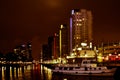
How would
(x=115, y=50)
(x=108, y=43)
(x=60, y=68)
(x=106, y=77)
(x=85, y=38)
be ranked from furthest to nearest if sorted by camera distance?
(x=85, y=38) → (x=108, y=43) → (x=115, y=50) → (x=60, y=68) → (x=106, y=77)

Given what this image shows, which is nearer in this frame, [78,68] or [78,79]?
[78,79]

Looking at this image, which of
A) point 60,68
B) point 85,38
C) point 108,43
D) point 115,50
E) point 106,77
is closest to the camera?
point 106,77

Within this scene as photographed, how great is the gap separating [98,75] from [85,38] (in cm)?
12770

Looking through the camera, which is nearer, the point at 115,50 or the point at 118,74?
the point at 118,74

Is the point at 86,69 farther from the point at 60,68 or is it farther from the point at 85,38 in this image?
the point at 85,38

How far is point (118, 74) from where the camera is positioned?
214 feet

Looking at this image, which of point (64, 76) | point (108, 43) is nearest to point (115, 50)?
point (108, 43)

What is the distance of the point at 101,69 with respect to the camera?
65.0 metres

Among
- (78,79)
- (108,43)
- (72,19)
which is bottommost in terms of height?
(78,79)

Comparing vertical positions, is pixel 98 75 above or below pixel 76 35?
below

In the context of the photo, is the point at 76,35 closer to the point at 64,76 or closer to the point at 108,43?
the point at 108,43

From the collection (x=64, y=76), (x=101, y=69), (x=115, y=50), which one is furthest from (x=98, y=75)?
(x=115, y=50)

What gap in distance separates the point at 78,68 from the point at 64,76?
3880 millimetres

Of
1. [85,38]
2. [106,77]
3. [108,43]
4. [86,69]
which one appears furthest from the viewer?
[85,38]
